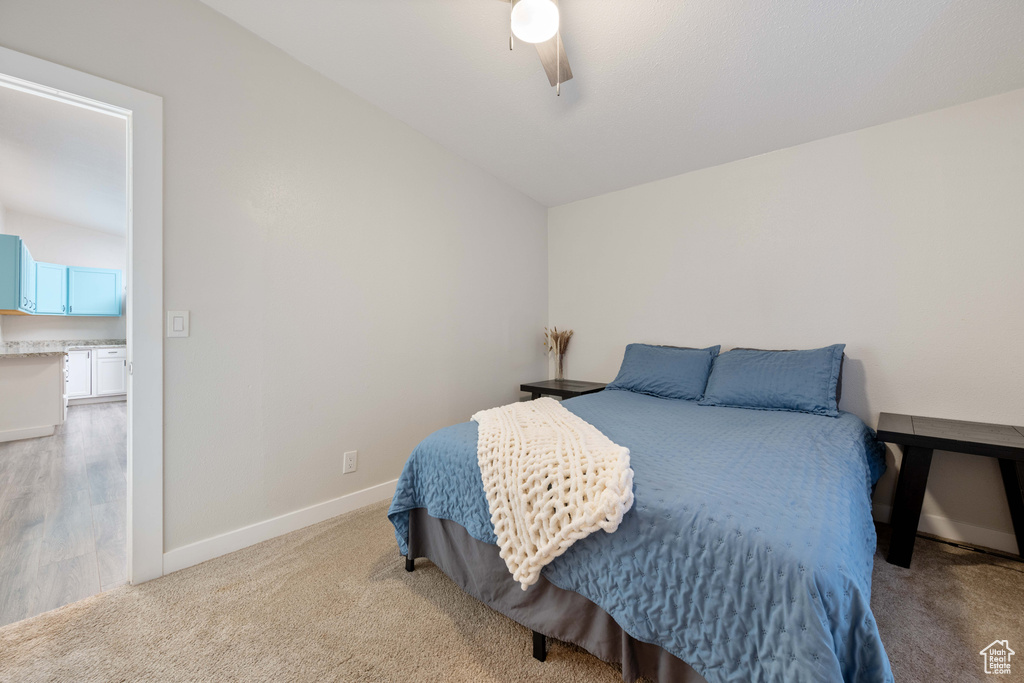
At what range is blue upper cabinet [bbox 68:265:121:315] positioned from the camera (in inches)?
209

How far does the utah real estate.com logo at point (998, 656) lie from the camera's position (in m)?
1.25

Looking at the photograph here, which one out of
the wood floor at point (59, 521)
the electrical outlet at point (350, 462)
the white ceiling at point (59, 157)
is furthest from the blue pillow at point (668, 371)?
the white ceiling at point (59, 157)

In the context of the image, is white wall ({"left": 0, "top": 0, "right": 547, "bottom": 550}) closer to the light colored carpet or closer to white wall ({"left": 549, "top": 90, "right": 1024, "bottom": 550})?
the light colored carpet

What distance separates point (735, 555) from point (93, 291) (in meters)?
8.06

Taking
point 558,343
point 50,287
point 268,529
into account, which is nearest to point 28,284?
point 50,287

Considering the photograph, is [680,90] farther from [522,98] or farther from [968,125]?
[968,125]

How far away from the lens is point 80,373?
5.50 m

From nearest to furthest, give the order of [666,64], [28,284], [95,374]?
[666,64], [28,284], [95,374]

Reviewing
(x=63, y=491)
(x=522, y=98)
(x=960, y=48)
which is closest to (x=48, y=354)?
(x=63, y=491)

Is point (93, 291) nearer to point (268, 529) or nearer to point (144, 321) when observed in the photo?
point (144, 321)

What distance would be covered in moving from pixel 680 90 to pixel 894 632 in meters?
2.50

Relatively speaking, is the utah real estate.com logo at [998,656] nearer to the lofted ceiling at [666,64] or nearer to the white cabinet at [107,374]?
the lofted ceiling at [666,64]

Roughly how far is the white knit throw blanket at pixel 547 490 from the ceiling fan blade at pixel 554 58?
1463 mm

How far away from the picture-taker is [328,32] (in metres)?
1.85
